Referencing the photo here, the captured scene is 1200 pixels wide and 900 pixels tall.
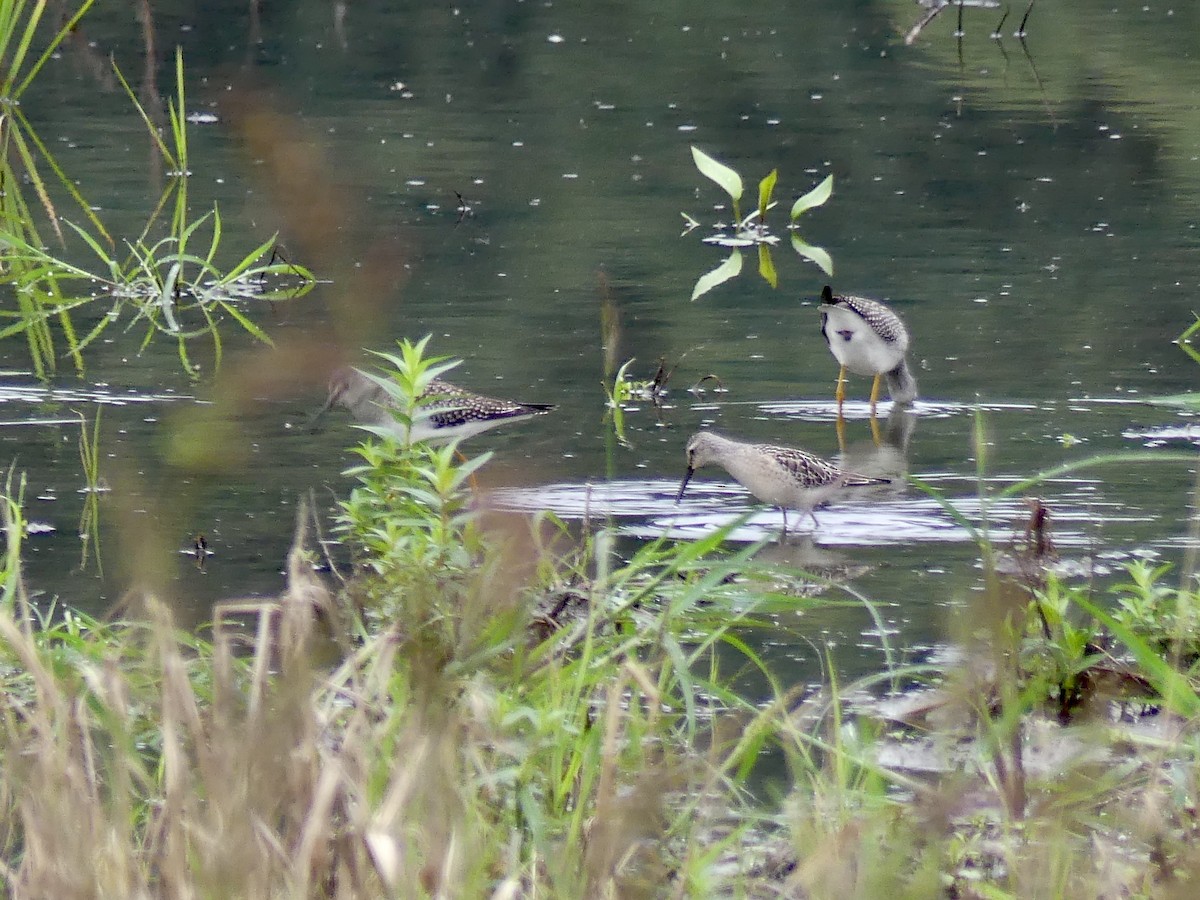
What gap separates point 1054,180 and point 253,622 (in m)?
9.27

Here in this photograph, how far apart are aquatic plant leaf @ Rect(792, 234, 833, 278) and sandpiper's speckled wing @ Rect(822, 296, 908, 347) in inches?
62.3

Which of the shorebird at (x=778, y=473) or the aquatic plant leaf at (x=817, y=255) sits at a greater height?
the aquatic plant leaf at (x=817, y=255)

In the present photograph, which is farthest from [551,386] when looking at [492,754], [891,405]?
[492,754]

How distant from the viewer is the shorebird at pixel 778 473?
6.62m

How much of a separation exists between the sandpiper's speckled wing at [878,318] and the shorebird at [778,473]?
63.1 inches

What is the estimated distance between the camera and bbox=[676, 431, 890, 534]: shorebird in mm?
6617

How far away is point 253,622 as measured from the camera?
560 cm

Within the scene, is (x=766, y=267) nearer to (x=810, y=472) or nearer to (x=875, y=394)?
(x=875, y=394)

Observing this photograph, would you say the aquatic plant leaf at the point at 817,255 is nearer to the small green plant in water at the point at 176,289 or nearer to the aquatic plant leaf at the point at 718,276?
the aquatic plant leaf at the point at 718,276

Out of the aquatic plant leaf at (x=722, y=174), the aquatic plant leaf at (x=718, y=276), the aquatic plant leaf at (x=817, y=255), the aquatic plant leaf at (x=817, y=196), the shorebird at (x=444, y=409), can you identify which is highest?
the aquatic plant leaf at (x=722, y=174)

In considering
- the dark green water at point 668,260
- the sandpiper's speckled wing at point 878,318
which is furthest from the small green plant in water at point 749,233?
the sandpiper's speckled wing at point 878,318

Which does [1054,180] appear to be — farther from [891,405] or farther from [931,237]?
[891,405]

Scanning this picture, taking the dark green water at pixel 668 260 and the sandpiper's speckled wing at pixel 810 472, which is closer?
the dark green water at pixel 668 260

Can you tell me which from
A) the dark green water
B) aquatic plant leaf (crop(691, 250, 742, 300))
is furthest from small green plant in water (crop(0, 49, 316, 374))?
aquatic plant leaf (crop(691, 250, 742, 300))
